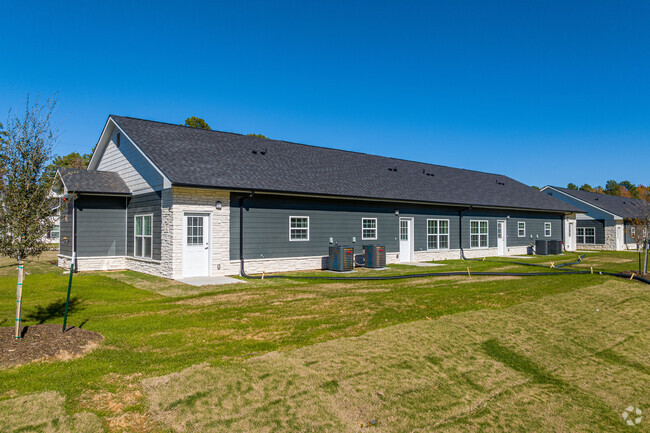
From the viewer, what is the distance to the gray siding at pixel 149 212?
14.4m

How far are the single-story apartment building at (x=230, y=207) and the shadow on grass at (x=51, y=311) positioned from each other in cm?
325

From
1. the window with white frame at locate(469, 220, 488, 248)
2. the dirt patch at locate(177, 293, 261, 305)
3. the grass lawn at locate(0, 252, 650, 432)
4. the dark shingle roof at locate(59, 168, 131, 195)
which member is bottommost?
the grass lawn at locate(0, 252, 650, 432)

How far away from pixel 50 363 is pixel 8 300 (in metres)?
5.82

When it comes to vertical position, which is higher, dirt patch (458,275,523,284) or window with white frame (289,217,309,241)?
window with white frame (289,217,309,241)

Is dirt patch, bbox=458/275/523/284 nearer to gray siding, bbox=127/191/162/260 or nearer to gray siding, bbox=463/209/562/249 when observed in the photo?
gray siding, bbox=463/209/562/249

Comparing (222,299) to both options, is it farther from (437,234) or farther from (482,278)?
(437,234)

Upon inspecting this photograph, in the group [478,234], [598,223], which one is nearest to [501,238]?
[478,234]

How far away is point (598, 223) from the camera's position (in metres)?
34.1

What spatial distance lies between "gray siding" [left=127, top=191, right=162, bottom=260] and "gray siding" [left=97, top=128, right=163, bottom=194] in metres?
0.27

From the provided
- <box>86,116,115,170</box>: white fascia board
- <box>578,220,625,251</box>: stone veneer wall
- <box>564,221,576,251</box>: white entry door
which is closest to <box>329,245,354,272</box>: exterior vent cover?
<box>86,116,115,170</box>: white fascia board

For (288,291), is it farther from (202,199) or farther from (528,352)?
(528,352)

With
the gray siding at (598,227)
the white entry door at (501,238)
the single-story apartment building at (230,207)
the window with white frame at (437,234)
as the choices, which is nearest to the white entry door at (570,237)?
the gray siding at (598,227)

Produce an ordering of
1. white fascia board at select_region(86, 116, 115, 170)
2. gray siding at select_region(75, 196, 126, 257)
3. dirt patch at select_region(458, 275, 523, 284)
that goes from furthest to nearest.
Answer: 1. white fascia board at select_region(86, 116, 115, 170)
2. gray siding at select_region(75, 196, 126, 257)
3. dirt patch at select_region(458, 275, 523, 284)

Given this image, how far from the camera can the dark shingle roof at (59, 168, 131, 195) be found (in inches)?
602
